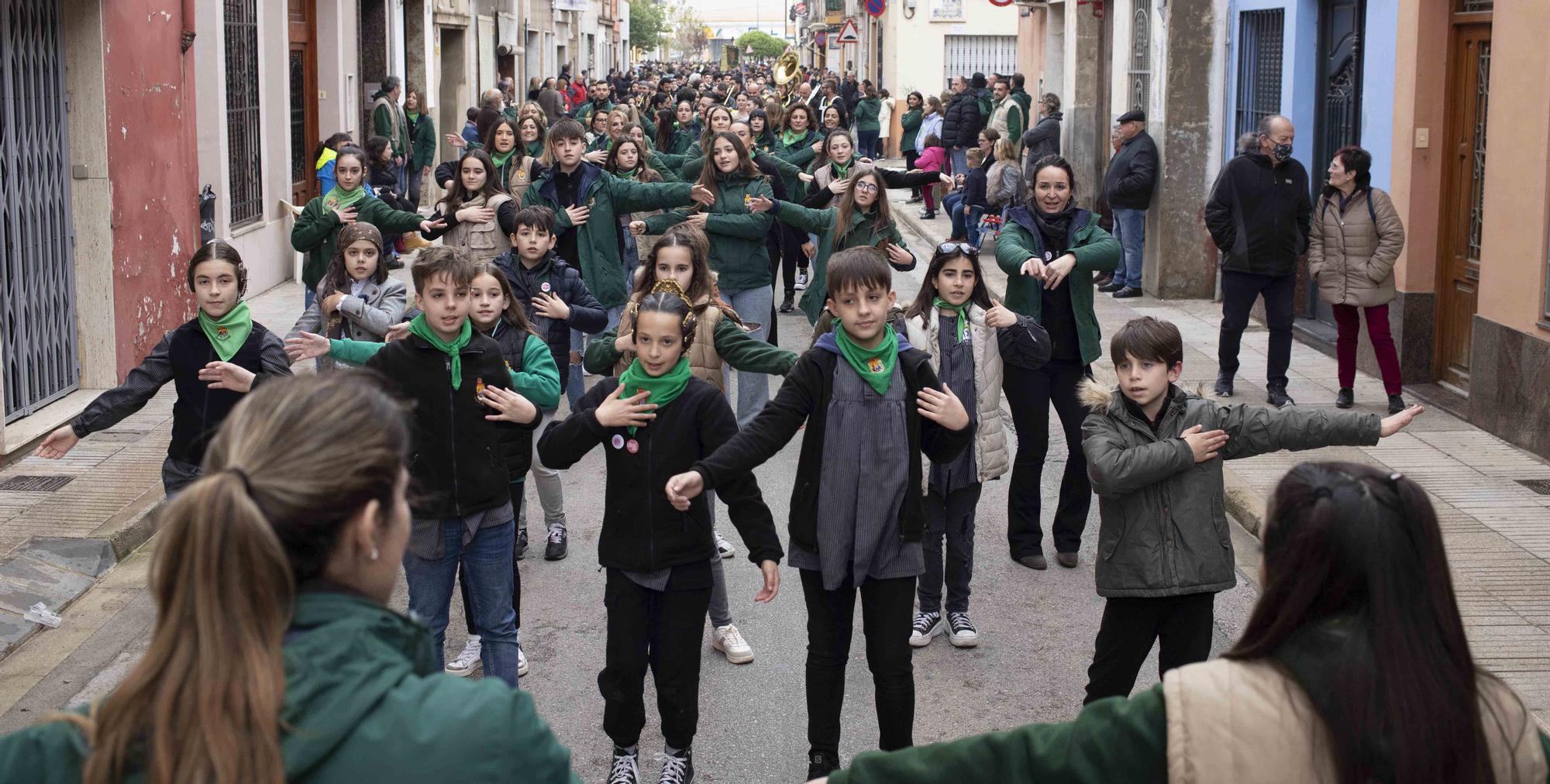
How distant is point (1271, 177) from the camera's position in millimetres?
10867

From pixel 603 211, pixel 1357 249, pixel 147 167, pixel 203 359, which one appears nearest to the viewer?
pixel 203 359

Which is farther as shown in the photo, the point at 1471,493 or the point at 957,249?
the point at 1471,493

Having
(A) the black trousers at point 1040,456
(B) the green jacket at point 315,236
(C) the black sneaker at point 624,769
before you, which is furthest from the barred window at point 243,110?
(C) the black sneaker at point 624,769

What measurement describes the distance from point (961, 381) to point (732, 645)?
134cm

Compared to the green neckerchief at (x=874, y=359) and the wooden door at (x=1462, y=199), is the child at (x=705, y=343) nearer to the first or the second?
the green neckerchief at (x=874, y=359)

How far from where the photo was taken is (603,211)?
418 inches

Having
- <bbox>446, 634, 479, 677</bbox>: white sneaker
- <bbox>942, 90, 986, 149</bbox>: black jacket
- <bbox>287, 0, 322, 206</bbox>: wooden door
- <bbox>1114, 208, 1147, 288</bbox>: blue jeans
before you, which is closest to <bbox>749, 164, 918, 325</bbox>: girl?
<bbox>446, 634, 479, 677</bbox>: white sneaker

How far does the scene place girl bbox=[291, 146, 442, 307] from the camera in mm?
9328

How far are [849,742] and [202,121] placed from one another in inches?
428

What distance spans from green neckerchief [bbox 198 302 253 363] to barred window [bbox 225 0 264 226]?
9584 millimetres

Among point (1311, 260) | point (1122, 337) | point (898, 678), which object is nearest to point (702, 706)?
point (898, 678)

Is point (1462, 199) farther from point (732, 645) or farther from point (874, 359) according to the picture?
point (874, 359)

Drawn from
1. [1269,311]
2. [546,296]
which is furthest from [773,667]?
[1269,311]

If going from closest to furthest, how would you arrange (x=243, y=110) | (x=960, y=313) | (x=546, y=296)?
(x=960, y=313), (x=546, y=296), (x=243, y=110)
